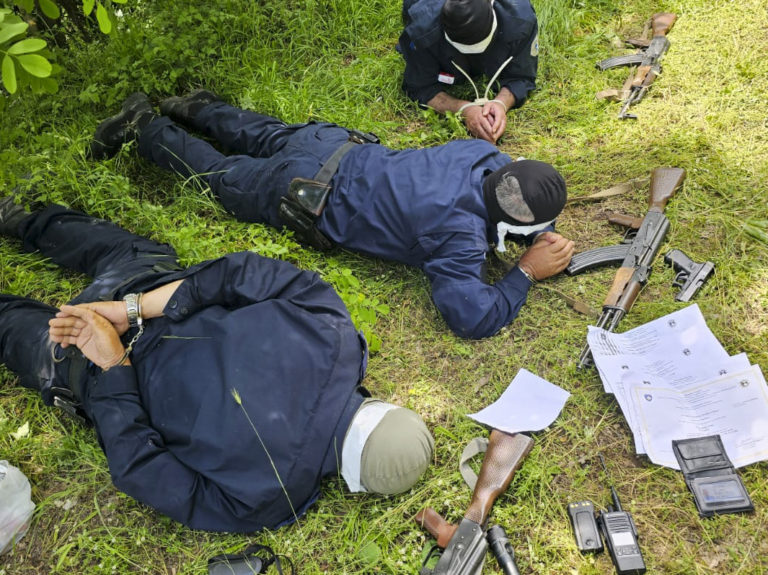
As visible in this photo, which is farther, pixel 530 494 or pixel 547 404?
pixel 547 404

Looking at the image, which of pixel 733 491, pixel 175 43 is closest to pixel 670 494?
pixel 733 491

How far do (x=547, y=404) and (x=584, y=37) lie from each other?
11.3 ft

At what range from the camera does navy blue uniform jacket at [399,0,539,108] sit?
163 inches

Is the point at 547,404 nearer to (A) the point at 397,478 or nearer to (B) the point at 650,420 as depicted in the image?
(B) the point at 650,420

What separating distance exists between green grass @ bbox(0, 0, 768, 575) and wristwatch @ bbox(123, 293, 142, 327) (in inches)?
27.1

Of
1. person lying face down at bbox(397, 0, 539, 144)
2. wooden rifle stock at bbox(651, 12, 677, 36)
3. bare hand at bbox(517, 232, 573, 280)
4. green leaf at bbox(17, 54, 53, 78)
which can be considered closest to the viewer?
green leaf at bbox(17, 54, 53, 78)

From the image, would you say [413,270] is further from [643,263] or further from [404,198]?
[643,263]

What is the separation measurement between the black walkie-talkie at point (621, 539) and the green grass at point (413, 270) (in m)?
0.08

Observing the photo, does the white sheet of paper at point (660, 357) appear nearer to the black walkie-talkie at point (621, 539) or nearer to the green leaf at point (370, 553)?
the black walkie-talkie at point (621, 539)

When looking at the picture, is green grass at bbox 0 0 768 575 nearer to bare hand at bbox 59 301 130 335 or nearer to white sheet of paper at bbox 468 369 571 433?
white sheet of paper at bbox 468 369 571 433

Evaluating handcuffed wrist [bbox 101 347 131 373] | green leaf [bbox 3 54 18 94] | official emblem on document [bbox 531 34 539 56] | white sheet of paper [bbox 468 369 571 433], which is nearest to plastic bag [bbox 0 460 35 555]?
handcuffed wrist [bbox 101 347 131 373]

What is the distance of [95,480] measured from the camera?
10.2 ft

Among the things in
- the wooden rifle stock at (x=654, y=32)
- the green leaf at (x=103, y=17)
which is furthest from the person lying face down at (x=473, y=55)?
the green leaf at (x=103, y=17)

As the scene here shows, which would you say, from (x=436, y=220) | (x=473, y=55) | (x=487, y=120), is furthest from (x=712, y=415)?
(x=473, y=55)
